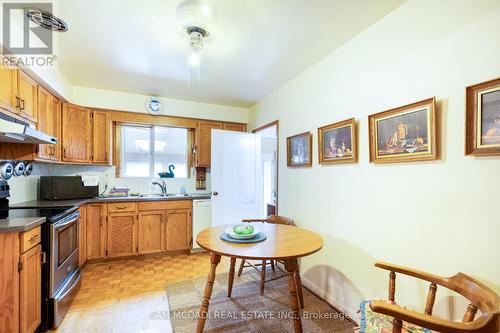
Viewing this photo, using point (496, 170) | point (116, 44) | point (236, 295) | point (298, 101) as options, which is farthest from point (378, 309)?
point (116, 44)

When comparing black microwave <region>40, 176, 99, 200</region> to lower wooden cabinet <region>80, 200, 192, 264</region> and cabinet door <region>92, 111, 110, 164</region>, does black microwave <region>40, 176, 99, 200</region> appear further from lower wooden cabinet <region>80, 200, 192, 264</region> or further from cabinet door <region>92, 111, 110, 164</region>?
cabinet door <region>92, 111, 110, 164</region>

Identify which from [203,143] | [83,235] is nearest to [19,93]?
[83,235]

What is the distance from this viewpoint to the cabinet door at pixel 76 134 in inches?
113

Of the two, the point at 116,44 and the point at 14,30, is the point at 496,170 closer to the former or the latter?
the point at 116,44

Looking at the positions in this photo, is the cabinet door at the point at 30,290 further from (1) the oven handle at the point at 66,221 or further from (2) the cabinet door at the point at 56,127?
(2) the cabinet door at the point at 56,127

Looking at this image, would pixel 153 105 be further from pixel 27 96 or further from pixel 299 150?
pixel 299 150

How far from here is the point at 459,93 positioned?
1.28 meters

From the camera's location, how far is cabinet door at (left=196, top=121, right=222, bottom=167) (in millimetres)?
3803

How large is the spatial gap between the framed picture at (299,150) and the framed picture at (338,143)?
7.4 inches

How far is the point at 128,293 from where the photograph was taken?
2.33 meters

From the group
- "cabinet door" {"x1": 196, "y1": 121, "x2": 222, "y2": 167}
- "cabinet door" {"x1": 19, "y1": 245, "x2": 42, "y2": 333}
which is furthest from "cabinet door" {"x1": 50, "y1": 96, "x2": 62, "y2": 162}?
"cabinet door" {"x1": 196, "y1": 121, "x2": 222, "y2": 167}

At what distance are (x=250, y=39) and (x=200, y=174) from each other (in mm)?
2555

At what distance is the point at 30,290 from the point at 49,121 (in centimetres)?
181

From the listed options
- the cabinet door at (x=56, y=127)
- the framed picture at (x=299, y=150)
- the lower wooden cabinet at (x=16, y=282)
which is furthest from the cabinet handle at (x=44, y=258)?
the framed picture at (x=299, y=150)
